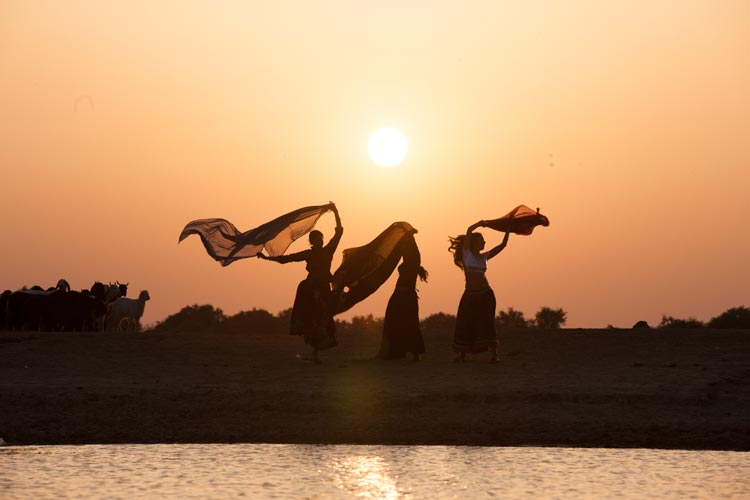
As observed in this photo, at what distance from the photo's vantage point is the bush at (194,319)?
35.4 metres

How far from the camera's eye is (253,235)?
2006 cm

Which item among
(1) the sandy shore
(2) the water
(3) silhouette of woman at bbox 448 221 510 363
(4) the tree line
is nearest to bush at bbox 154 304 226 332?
(4) the tree line

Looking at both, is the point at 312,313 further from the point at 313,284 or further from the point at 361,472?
the point at 361,472

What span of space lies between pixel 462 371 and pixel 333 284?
117 inches

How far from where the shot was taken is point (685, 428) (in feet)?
47.6

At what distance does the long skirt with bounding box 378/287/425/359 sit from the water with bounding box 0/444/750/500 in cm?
713

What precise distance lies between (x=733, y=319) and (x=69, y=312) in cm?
1675

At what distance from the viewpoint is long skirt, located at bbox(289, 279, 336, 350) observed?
19812 millimetres

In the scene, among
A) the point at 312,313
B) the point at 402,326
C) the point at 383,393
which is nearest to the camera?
the point at 383,393

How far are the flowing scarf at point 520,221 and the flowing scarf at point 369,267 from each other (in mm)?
1450

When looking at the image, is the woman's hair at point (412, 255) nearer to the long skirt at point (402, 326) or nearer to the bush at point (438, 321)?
the long skirt at point (402, 326)

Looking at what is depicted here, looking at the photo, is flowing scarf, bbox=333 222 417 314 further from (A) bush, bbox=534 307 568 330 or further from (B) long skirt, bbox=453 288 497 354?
(A) bush, bbox=534 307 568 330

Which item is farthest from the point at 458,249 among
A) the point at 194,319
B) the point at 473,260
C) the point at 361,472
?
the point at 194,319

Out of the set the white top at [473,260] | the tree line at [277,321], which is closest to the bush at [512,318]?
the tree line at [277,321]
